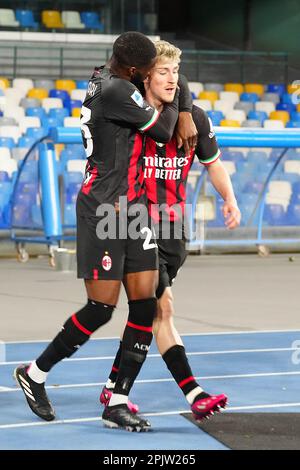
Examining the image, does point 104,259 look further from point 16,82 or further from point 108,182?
point 16,82

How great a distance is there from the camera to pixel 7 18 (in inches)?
1057

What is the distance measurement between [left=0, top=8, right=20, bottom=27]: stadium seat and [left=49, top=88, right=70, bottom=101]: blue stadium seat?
336cm

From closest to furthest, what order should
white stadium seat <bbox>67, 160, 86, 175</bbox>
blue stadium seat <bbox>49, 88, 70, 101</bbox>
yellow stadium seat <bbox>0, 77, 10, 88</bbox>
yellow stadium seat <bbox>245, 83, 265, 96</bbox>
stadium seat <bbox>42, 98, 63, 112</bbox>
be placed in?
white stadium seat <bbox>67, 160, 86, 175</bbox> → stadium seat <bbox>42, 98, 63, 112</bbox> → yellow stadium seat <bbox>0, 77, 10, 88</bbox> → blue stadium seat <bbox>49, 88, 70, 101</bbox> → yellow stadium seat <bbox>245, 83, 265, 96</bbox>

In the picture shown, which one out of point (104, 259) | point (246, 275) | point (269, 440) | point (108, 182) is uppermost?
point (108, 182)

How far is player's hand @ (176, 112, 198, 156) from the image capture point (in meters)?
6.19

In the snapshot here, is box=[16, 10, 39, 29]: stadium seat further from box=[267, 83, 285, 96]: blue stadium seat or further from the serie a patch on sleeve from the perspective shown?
the serie a patch on sleeve

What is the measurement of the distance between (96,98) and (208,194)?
1079 cm

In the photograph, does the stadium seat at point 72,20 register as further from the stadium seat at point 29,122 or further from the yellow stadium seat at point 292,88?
the stadium seat at point 29,122

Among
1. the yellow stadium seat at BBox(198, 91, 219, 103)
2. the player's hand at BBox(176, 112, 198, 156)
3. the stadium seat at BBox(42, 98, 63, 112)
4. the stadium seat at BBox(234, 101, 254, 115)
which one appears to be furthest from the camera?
the stadium seat at BBox(234, 101, 254, 115)

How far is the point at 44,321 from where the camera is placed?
10.4m

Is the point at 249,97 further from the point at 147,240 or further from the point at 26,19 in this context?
the point at 147,240

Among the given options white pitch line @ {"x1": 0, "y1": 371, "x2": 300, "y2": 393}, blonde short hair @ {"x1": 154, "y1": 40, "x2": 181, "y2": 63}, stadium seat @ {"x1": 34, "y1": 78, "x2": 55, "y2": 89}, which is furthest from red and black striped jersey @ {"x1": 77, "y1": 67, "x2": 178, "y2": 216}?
stadium seat @ {"x1": 34, "y1": 78, "x2": 55, "y2": 89}

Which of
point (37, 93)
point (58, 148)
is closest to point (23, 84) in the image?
point (37, 93)
